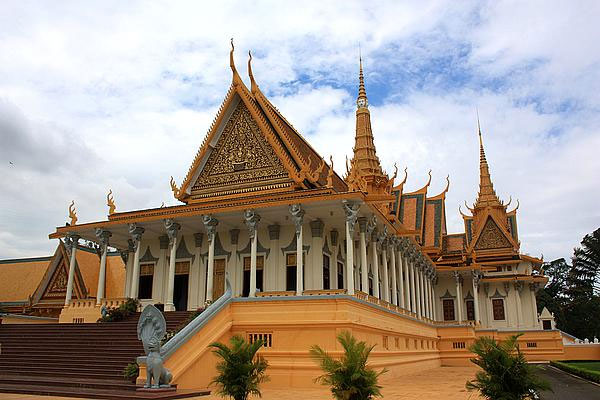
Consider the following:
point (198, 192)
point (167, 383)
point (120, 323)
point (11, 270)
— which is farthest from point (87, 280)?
point (167, 383)

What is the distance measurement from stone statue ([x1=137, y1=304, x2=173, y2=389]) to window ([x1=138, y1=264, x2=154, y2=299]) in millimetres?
9809

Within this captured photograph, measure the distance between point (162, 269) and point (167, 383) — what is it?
31.3 feet

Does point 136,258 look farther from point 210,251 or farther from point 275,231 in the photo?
point 275,231

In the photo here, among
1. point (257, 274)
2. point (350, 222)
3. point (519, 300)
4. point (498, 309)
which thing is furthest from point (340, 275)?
point (519, 300)

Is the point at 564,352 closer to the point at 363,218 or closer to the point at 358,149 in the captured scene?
the point at 358,149

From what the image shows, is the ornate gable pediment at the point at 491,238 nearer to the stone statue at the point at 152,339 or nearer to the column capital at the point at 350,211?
the column capital at the point at 350,211

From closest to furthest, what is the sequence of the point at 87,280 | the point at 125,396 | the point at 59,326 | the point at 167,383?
1. the point at 125,396
2. the point at 167,383
3. the point at 59,326
4. the point at 87,280

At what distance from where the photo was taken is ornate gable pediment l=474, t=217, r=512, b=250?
36938 mm

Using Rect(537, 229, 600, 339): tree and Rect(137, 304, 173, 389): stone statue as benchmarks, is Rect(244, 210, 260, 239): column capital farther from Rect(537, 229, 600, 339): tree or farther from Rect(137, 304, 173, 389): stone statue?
Rect(537, 229, 600, 339): tree

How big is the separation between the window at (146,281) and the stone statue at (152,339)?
9.81m

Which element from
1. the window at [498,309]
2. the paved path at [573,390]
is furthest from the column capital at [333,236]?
the window at [498,309]

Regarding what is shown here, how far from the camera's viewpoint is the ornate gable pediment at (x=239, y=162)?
1873 centimetres

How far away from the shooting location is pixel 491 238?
123 ft

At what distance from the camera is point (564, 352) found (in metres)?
30.9
